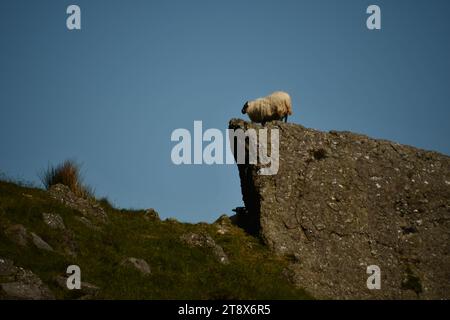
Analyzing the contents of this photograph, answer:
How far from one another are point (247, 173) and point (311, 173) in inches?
117

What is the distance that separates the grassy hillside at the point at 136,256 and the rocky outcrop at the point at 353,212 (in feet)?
4.42

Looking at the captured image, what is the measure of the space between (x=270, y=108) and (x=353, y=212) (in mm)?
6796

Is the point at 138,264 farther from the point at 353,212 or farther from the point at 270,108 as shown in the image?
the point at 270,108

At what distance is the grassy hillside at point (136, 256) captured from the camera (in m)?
21.7

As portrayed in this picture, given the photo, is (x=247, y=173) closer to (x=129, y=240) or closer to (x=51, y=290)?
(x=129, y=240)

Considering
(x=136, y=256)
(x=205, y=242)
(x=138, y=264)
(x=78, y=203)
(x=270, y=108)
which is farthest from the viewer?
(x=270, y=108)

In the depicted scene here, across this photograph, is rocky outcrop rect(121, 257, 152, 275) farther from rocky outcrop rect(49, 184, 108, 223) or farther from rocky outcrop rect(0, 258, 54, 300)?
rocky outcrop rect(49, 184, 108, 223)

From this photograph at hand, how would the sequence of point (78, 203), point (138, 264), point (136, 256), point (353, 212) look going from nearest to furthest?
point (138, 264) < point (136, 256) < point (353, 212) < point (78, 203)

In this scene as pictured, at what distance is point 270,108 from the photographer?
3144cm

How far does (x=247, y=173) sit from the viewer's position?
2970cm

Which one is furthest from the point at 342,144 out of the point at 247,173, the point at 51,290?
the point at 51,290

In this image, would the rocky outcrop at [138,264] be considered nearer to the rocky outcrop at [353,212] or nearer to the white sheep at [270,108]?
the rocky outcrop at [353,212]

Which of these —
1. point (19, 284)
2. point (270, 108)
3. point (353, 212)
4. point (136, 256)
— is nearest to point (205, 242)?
point (136, 256)

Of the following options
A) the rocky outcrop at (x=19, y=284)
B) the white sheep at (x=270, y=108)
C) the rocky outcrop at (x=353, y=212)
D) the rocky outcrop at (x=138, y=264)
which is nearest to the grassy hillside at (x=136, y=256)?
the rocky outcrop at (x=138, y=264)
